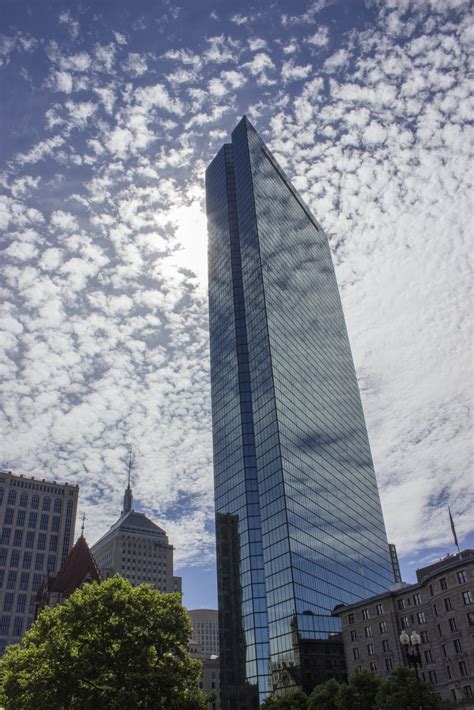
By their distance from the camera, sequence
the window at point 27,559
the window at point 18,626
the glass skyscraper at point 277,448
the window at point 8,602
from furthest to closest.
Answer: the window at point 27,559 → the window at point 8,602 → the window at point 18,626 → the glass skyscraper at point 277,448

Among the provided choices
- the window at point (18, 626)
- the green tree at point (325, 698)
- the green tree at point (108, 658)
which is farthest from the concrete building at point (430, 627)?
the window at point (18, 626)

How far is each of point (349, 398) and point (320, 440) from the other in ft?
115

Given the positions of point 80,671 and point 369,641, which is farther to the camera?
point 369,641

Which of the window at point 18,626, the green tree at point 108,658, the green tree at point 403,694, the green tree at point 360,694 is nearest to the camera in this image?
the green tree at point 108,658

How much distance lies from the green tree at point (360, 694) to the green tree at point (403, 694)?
1.90 meters

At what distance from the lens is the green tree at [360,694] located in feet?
211

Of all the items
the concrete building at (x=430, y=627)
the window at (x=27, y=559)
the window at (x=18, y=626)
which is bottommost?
the concrete building at (x=430, y=627)

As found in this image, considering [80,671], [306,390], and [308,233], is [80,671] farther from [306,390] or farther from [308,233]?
[308,233]

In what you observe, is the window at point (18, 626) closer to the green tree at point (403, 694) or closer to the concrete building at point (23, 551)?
the concrete building at point (23, 551)

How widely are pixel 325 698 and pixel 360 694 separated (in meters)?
4.26

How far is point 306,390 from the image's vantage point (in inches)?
4926

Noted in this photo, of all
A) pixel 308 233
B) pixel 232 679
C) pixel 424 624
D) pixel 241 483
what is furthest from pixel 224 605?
pixel 308 233

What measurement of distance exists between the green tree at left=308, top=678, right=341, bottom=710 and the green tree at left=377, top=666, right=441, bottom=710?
19.8ft

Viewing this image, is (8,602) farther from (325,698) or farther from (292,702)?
(325,698)
